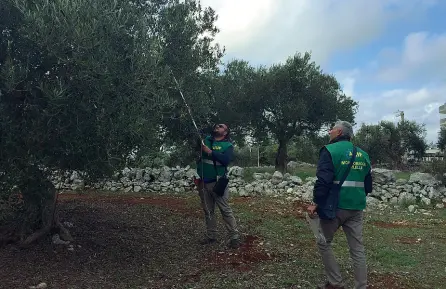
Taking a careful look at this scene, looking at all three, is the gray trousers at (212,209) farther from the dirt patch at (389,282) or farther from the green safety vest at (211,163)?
the dirt patch at (389,282)

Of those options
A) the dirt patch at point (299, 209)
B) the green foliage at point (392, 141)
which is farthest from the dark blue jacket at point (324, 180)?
the green foliage at point (392, 141)

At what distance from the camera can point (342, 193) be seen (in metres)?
5.66

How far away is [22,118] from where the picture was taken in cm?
581

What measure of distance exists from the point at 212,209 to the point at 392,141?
3046cm

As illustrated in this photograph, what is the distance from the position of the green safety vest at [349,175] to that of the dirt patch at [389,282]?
143 cm

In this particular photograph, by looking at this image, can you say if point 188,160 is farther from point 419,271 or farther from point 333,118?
point 419,271

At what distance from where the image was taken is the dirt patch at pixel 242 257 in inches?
279

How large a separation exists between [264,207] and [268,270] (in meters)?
6.02

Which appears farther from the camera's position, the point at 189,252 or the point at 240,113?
the point at 240,113

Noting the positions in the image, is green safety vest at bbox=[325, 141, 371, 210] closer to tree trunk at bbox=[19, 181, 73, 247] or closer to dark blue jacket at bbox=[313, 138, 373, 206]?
dark blue jacket at bbox=[313, 138, 373, 206]

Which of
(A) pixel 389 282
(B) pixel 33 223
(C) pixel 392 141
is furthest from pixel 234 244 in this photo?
(C) pixel 392 141

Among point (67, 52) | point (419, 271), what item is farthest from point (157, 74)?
point (419, 271)

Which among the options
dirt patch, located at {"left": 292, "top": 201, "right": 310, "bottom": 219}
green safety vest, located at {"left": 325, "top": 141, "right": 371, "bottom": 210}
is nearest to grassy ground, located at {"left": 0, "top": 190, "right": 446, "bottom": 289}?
dirt patch, located at {"left": 292, "top": 201, "right": 310, "bottom": 219}

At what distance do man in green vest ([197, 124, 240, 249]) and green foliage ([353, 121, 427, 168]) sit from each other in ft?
89.2
